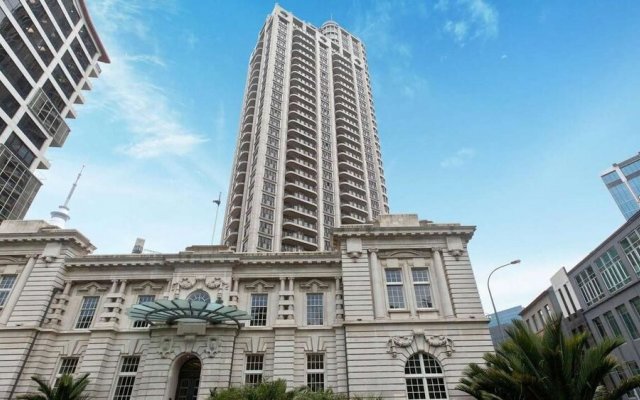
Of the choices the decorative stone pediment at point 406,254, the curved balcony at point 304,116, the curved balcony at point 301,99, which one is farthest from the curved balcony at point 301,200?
the decorative stone pediment at point 406,254

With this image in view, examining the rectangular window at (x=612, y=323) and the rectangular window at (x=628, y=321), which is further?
the rectangular window at (x=612, y=323)

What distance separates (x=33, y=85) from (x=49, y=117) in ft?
14.7

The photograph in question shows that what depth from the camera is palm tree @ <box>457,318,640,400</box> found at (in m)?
13.6

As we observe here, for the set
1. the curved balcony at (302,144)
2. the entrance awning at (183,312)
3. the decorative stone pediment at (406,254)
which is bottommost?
the entrance awning at (183,312)

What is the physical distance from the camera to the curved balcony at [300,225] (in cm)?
5875

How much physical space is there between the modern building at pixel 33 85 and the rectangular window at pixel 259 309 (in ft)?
117

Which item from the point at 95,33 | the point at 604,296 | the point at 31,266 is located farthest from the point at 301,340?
the point at 95,33

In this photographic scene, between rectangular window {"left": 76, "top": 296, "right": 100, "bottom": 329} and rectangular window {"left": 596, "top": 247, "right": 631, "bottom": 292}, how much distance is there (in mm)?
45826

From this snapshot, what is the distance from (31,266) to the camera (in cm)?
2648

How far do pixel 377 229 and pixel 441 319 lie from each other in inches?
295

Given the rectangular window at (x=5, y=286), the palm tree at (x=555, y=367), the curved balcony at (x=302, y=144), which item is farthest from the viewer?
the curved balcony at (x=302, y=144)

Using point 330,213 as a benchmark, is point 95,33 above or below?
above

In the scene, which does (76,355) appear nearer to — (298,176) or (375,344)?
(375,344)

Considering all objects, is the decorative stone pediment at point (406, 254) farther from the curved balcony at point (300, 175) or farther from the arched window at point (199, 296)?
the curved balcony at point (300, 175)
